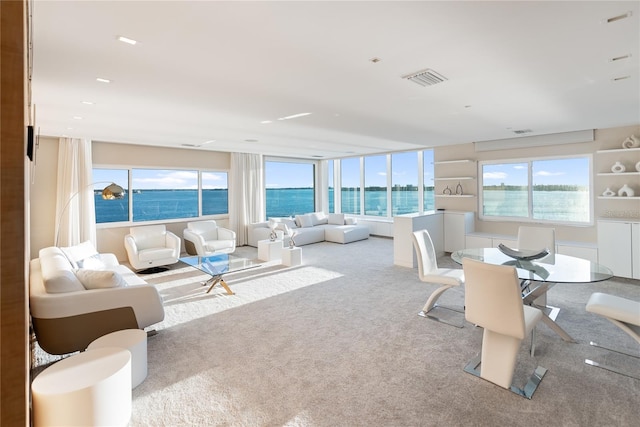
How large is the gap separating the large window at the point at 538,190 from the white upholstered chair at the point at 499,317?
4.71 meters

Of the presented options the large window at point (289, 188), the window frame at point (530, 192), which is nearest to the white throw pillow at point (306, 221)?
the large window at point (289, 188)

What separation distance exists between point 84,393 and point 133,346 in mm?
644

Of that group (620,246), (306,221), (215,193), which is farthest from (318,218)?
(620,246)

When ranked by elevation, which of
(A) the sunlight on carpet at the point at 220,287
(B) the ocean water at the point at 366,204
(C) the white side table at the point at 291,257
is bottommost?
(A) the sunlight on carpet at the point at 220,287

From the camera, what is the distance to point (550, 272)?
2961 millimetres

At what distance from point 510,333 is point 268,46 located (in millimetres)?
2694

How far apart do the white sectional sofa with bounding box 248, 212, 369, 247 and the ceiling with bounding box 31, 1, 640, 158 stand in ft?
11.6

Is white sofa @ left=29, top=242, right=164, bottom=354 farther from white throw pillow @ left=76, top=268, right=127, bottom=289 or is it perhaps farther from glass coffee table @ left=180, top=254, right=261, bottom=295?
glass coffee table @ left=180, top=254, right=261, bottom=295

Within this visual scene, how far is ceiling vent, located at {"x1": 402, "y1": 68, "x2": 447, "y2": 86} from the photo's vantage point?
2769 mm

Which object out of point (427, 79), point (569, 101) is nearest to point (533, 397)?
point (427, 79)

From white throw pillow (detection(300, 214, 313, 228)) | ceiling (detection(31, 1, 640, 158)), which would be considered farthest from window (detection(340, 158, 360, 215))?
ceiling (detection(31, 1, 640, 158))

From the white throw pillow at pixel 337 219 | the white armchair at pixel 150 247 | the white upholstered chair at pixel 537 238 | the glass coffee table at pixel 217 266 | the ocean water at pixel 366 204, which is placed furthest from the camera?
the white throw pillow at pixel 337 219

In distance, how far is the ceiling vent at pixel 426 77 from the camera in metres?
2.77

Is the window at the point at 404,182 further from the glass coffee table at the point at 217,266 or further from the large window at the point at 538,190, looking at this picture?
the glass coffee table at the point at 217,266
